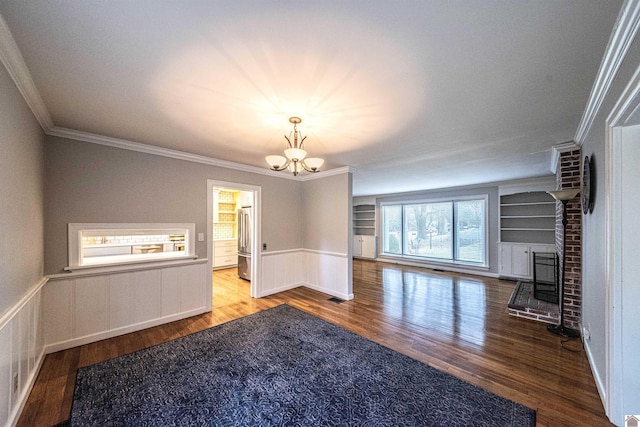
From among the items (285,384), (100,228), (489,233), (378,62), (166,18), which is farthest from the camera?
(489,233)

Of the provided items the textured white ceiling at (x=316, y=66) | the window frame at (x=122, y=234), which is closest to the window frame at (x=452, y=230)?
the textured white ceiling at (x=316, y=66)

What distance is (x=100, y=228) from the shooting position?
9.71 feet

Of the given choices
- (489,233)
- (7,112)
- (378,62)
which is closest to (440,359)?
(378,62)

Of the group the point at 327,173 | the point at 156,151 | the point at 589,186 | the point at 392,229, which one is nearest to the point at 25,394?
the point at 156,151

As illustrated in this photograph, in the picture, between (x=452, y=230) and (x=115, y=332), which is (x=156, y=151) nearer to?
(x=115, y=332)

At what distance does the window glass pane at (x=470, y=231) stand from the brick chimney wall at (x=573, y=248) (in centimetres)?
354

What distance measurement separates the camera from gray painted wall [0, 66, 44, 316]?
1558 mm

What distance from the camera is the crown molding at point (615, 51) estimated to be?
3.86 feet

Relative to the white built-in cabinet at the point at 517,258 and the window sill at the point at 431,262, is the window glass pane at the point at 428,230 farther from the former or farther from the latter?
the white built-in cabinet at the point at 517,258

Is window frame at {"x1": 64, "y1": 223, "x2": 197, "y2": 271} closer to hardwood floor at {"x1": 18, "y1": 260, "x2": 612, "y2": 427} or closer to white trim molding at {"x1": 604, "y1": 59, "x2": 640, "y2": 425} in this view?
hardwood floor at {"x1": 18, "y1": 260, "x2": 612, "y2": 427}

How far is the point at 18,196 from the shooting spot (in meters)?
1.84

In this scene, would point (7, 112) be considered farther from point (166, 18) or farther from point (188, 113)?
point (166, 18)

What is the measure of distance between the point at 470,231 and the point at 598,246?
16.9 ft

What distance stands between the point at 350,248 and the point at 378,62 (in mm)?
3389
